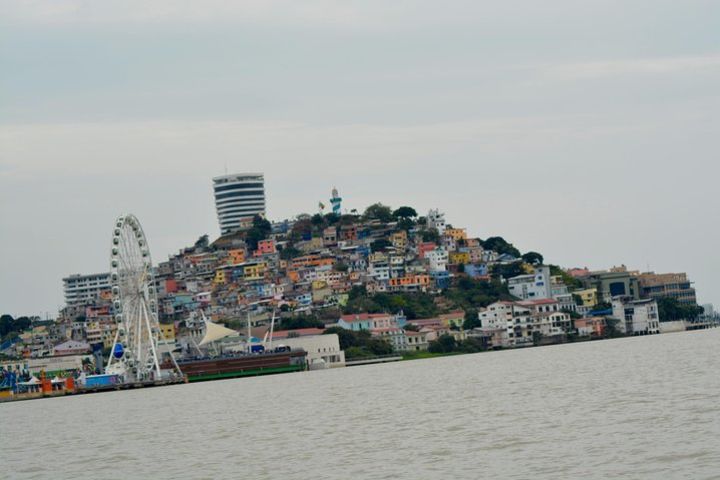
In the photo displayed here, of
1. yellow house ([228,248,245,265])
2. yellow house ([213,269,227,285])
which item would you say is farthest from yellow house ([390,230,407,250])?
yellow house ([213,269,227,285])

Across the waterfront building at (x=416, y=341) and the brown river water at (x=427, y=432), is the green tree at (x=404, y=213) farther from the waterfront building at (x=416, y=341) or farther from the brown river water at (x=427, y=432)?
the brown river water at (x=427, y=432)

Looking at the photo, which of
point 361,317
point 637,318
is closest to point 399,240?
point 637,318

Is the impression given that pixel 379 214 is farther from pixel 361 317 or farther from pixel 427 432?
pixel 427 432

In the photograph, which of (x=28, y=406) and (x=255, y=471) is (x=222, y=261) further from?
(x=255, y=471)

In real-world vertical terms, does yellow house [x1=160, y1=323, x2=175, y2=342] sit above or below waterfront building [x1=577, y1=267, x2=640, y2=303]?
below

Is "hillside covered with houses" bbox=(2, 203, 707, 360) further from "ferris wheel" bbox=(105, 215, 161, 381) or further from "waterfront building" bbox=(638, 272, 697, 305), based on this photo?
"ferris wheel" bbox=(105, 215, 161, 381)
